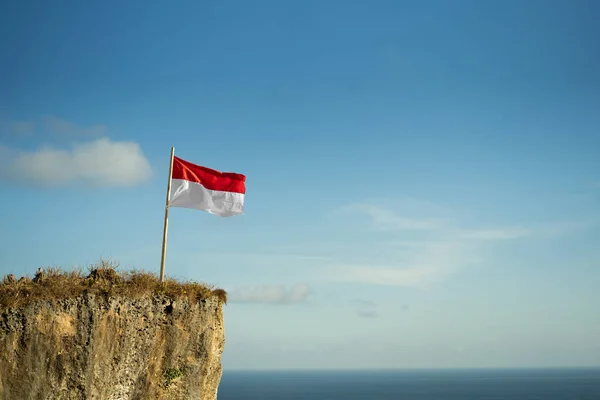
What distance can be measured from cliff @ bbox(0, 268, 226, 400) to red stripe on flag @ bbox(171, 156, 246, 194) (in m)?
4.67

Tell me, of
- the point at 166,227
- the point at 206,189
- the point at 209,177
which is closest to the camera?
the point at 166,227

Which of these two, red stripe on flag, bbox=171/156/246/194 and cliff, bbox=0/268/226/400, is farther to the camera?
red stripe on flag, bbox=171/156/246/194

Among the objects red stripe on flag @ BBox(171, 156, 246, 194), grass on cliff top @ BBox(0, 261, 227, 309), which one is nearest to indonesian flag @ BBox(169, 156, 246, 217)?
red stripe on flag @ BBox(171, 156, 246, 194)

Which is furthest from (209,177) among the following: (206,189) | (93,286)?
(93,286)

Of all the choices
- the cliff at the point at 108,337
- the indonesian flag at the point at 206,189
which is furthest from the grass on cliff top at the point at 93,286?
the indonesian flag at the point at 206,189

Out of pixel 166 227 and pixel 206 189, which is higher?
pixel 206 189

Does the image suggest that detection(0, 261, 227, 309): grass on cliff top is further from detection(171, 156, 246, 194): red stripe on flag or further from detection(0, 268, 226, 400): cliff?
detection(171, 156, 246, 194): red stripe on flag

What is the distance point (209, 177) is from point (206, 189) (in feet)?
1.83

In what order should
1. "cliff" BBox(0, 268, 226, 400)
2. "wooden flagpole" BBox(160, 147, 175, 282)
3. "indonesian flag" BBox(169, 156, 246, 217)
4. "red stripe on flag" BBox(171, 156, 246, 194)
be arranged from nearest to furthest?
"cliff" BBox(0, 268, 226, 400), "wooden flagpole" BBox(160, 147, 175, 282), "indonesian flag" BBox(169, 156, 246, 217), "red stripe on flag" BBox(171, 156, 246, 194)

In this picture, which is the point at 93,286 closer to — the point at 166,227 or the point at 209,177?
the point at 166,227

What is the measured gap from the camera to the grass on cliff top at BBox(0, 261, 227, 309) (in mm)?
16062

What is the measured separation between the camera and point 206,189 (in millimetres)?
22469

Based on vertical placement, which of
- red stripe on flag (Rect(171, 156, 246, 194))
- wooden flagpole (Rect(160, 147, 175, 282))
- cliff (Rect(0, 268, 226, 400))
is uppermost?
red stripe on flag (Rect(171, 156, 246, 194))

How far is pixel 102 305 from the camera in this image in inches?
682
